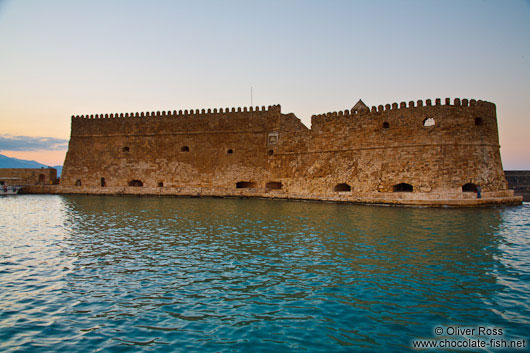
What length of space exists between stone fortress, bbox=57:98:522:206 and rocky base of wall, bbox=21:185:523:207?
2.4 inches

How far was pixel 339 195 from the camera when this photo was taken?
2056cm

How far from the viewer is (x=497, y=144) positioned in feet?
63.0

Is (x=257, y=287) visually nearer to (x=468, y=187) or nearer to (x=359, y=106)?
(x=468, y=187)

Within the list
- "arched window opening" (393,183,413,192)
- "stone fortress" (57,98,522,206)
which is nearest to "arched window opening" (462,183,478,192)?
"stone fortress" (57,98,522,206)

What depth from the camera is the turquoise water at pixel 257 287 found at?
4.27m

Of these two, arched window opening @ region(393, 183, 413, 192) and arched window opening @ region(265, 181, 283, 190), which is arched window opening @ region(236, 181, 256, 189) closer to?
arched window opening @ region(265, 181, 283, 190)

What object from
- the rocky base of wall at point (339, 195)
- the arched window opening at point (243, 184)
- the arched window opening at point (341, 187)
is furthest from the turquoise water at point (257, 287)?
the arched window opening at point (243, 184)

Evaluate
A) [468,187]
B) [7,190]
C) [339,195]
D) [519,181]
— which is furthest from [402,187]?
[7,190]

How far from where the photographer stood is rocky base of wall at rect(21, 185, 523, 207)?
17.2 metres

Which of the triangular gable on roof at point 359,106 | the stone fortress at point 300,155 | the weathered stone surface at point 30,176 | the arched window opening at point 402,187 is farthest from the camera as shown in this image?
the weathered stone surface at point 30,176

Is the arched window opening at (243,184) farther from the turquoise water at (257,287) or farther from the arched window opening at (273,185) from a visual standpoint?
the turquoise water at (257,287)

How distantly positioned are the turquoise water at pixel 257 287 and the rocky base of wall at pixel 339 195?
5934mm

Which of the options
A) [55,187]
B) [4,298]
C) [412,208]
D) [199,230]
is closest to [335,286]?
[4,298]

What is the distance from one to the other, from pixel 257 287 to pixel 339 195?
15.3 meters
